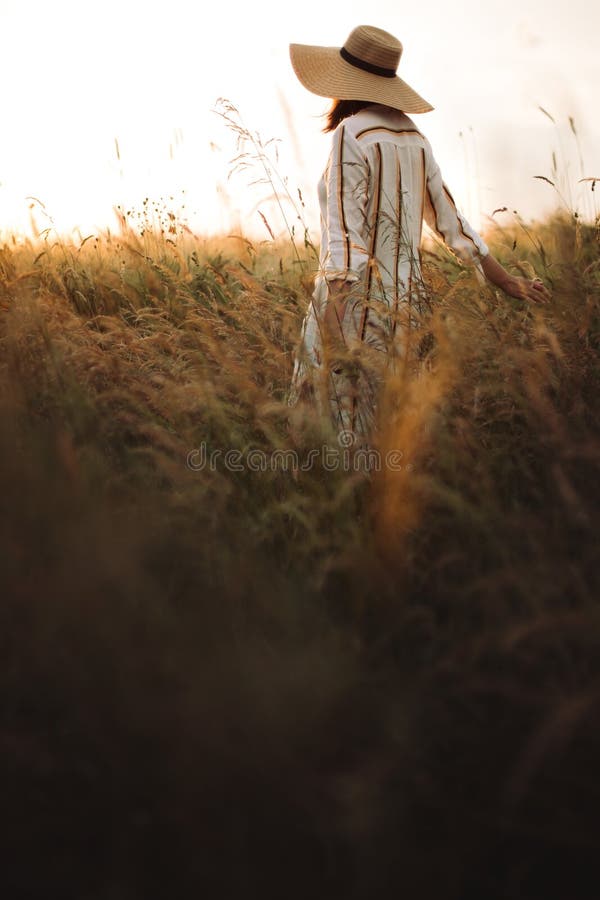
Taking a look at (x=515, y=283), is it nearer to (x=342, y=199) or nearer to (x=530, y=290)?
(x=530, y=290)

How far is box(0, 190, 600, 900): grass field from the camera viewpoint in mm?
1124

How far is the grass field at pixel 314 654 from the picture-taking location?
112 centimetres

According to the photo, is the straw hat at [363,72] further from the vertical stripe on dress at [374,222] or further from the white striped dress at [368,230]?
the vertical stripe on dress at [374,222]

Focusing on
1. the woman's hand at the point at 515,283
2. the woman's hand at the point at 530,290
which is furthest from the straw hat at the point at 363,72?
the woman's hand at the point at 530,290

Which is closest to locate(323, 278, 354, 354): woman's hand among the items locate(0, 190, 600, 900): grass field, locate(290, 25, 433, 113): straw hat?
locate(0, 190, 600, 900): grass field

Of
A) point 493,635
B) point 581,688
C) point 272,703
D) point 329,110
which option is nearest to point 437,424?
point 493,635

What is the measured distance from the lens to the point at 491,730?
1.28 m

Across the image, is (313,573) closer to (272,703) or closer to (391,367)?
(272,703)

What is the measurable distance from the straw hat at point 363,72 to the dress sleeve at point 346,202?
0.57ft

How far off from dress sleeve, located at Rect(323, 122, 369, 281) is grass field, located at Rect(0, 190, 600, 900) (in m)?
0.52

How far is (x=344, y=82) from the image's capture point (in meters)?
2.57

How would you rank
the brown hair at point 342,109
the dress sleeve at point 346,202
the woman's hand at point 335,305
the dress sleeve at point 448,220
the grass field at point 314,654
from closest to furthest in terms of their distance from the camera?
the grass field at point 314,654 → the woman's hand at point 335,305 → the dress sleeve at point 346,202 → the brown hair at point 342,109 → the dress sleeve at point 448,220

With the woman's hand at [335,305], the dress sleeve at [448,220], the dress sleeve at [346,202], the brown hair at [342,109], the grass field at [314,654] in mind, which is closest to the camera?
the grass field at [314,654]

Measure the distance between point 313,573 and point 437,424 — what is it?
1.61ft
